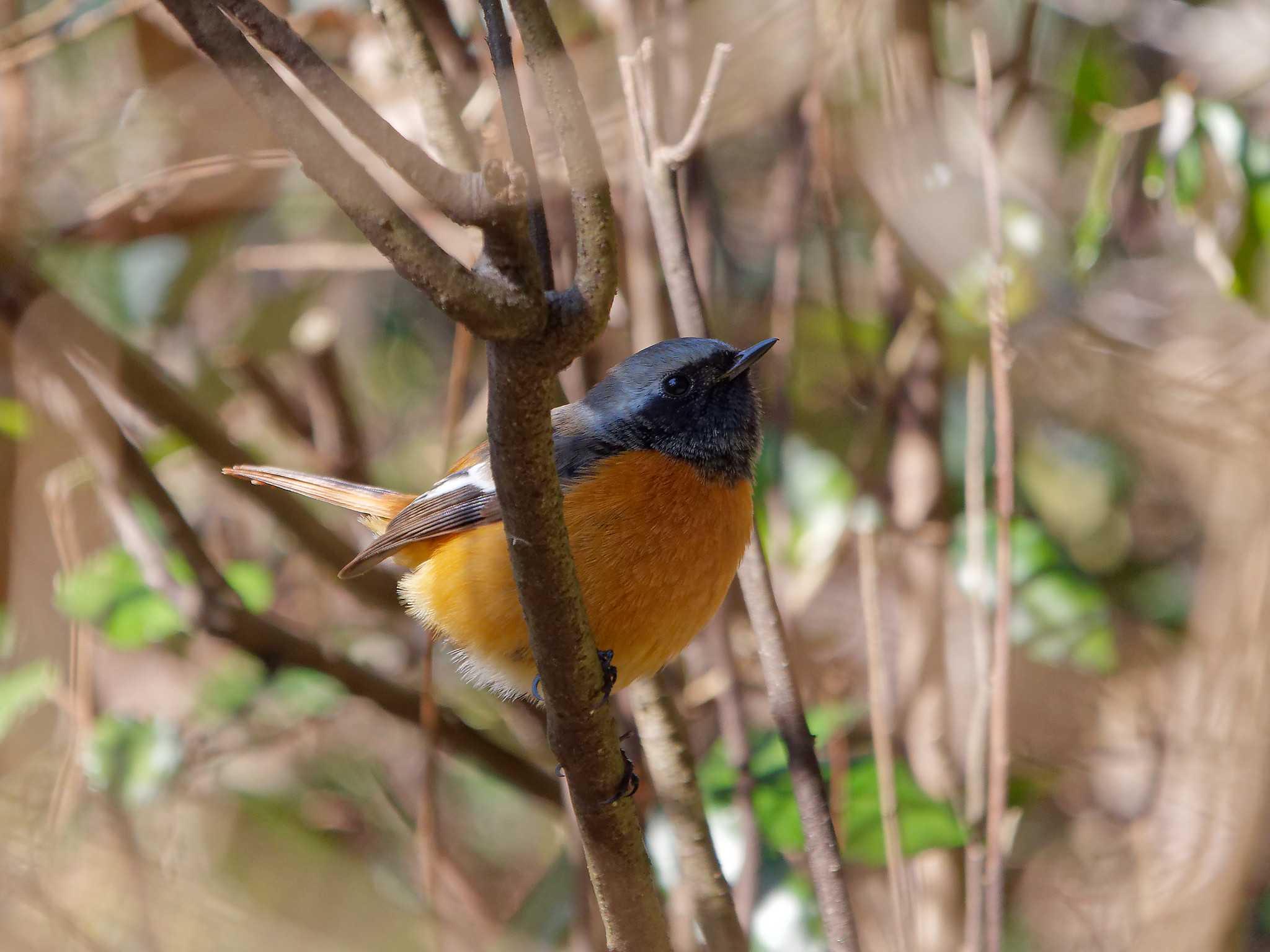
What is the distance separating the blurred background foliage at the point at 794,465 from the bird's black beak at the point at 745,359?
0.50 m

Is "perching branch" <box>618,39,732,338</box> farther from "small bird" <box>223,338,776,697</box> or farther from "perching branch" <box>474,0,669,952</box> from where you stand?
"perching branch" <box>474,0,669,952</box>

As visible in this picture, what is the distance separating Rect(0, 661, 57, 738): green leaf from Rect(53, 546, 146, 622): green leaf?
0.20 metres

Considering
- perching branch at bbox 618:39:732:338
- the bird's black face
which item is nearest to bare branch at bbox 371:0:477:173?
perching branch at bbox 618:39:732:338

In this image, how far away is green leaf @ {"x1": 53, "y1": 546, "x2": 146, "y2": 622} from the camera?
378cm

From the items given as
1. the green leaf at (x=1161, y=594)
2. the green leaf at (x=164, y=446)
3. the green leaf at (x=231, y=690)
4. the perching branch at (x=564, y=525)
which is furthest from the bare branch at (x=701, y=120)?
the green leaf at (x=1161, y=594)

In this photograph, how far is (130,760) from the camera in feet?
12.6

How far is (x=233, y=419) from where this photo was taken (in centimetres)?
541

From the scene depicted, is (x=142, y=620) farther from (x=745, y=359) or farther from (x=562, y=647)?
(x=562, y=647)

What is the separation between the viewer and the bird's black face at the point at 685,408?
3.15m

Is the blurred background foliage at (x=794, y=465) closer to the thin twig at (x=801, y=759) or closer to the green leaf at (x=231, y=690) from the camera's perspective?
the green leaf at (x=231, y=690)

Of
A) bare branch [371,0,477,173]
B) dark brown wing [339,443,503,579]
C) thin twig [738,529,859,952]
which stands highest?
bare branch [371,0,477,173]

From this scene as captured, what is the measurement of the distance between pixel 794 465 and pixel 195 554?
209cm

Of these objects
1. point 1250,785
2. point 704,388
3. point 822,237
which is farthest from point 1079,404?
point 1250,785

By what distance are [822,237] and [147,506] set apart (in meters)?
2.96
